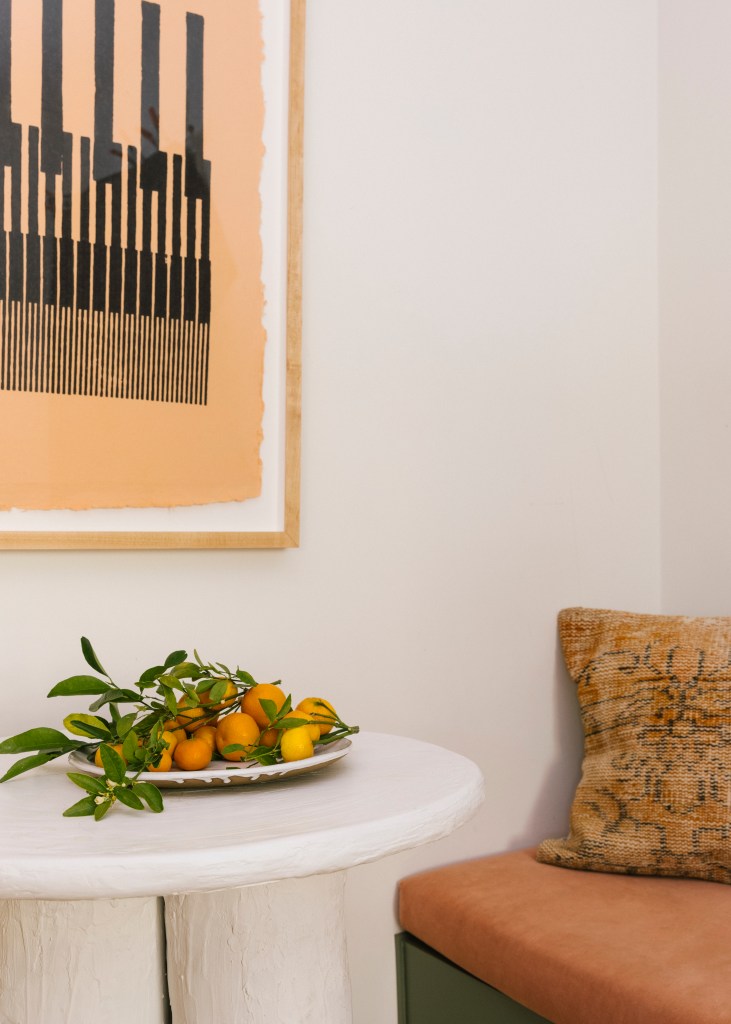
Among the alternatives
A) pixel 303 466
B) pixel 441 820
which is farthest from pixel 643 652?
pixel 441 820

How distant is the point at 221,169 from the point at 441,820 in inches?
41.1

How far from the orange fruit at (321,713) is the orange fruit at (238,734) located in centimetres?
8

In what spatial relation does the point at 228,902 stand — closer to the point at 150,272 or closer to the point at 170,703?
the point at 170,703

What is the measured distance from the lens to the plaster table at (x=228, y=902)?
0.84 meters

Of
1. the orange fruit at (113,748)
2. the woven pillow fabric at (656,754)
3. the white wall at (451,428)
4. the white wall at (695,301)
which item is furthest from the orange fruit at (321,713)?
the white wall at (695,301)

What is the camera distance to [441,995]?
4.97ft

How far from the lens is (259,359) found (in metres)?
1.49

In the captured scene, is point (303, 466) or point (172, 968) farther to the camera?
point (303, 466)

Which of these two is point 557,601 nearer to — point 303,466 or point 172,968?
point 303,466

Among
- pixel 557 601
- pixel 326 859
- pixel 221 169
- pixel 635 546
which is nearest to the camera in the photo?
pixel 326 859

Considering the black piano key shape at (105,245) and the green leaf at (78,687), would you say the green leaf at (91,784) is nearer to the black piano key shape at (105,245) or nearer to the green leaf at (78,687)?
the green leaf at (78,687)

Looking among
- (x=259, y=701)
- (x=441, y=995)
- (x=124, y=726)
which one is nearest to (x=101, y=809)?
(x=124, y=726)

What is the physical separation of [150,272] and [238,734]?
73cm

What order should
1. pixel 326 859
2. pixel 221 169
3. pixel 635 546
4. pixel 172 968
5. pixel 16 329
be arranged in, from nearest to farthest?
1. pixel 326 859
2. pixel 172 968
3. pixel 16 329
4. pixel 221 169
5. pixel 635 546
